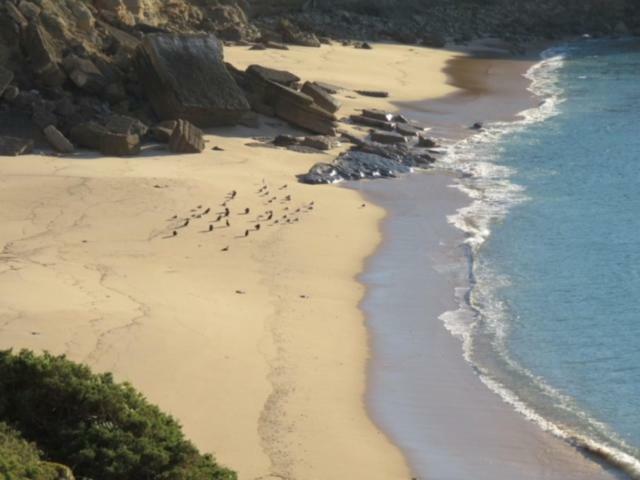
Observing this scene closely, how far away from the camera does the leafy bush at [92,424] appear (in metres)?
7.13

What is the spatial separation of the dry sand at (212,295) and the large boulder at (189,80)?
1.08 metres

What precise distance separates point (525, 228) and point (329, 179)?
11.6 ft

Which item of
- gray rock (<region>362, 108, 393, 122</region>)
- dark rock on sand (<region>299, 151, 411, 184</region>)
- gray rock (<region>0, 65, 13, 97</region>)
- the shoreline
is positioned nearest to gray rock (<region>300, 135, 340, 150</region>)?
dark rock on sand (<region>299, 151, 411, 184</region>)

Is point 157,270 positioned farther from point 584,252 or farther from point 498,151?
point 498,151

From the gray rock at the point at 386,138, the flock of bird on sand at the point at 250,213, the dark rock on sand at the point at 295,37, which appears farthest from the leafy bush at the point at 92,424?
the dark rock on sand at the point at 295,37

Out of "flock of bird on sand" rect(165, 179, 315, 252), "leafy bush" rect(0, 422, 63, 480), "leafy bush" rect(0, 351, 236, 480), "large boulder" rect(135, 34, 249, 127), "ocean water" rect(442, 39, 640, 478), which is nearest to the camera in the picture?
"leafy bush" rect(0, 422, 63, 480)

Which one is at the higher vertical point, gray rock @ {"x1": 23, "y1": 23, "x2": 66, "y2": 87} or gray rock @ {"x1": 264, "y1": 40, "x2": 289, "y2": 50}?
gray rock @ {"x1": 23, "y1": 23, "x2": 66, "y2": 87}

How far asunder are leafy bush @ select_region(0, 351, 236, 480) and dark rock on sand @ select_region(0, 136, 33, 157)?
38.3 ft

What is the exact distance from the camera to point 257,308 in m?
13.1

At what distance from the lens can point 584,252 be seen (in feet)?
54.4

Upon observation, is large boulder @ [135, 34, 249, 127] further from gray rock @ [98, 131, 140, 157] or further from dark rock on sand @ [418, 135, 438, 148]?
dark rock on sand @ [418, 135, 438, 148]

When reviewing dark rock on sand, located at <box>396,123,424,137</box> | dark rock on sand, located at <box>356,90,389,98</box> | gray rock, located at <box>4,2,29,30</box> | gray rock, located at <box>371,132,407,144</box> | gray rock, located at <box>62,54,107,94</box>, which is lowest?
dark rock on sand, located at <box>356,90,389,98</box>

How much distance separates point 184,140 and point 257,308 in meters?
7.75

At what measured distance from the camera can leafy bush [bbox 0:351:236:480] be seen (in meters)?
7.13
